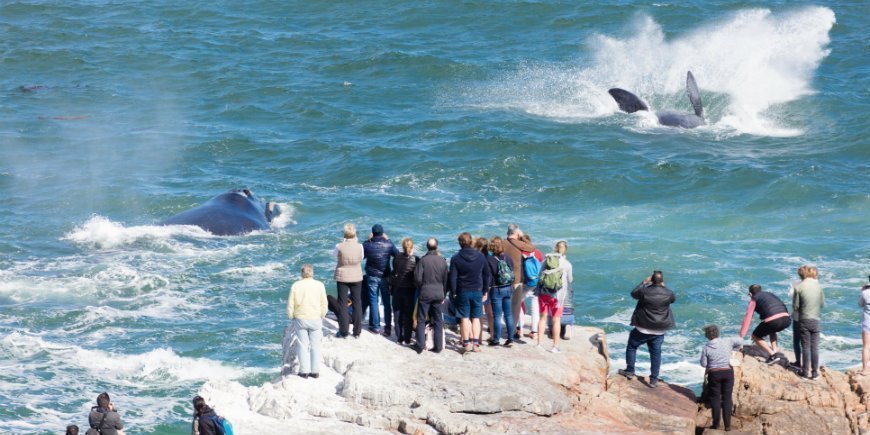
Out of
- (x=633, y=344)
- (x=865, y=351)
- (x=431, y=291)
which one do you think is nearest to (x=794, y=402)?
(x=865, y=351)

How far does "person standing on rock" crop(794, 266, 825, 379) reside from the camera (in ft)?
57.3

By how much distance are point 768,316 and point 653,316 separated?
69.9 inches

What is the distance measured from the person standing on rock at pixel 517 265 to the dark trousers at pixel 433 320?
4.65 ft

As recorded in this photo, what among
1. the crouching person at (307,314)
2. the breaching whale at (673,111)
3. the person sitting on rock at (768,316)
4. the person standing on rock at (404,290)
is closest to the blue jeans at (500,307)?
the person standing on rock at (404,290)

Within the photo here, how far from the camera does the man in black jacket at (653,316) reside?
17.4m

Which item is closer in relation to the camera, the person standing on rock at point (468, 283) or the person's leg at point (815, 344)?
the person's leg at point (815, 344)

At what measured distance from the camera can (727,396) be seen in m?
16.8

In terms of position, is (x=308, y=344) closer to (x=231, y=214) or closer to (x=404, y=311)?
(x=404, y=311)

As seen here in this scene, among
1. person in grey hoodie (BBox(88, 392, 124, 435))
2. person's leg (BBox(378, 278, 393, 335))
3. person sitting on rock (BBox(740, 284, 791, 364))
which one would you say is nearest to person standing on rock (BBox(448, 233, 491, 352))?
person's leg (BBox(378, 278, 393, 335))

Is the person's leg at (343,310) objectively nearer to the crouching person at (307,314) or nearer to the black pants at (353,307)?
the black pants at (353,307)

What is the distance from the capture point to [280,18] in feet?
204

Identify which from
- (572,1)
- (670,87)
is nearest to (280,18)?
(572,1)

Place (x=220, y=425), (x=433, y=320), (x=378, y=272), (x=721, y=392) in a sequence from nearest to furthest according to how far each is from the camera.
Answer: (x=220, y=425) < (x=721, y=392) < (x=433, y=320) < (x=378, y=272)

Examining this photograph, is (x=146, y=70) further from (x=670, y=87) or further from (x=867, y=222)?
(x=867, y=222)
